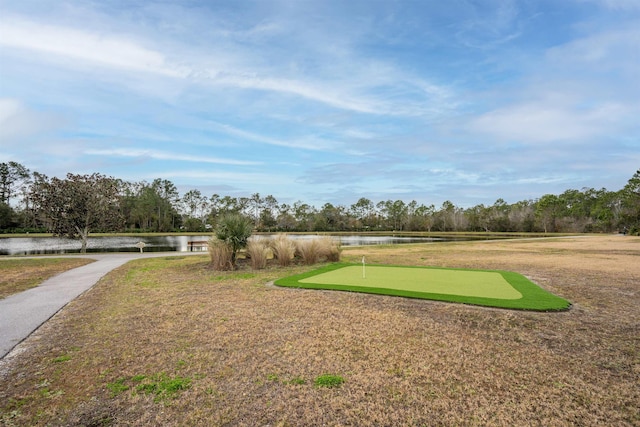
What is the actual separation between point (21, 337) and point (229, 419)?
347 cm

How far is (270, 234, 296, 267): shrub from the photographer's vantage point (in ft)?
35.6

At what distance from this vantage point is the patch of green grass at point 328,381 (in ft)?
9.34

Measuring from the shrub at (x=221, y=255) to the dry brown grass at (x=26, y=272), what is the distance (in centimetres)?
415

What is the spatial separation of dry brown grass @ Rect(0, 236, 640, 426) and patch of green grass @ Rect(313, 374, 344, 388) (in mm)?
68

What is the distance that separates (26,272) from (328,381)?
35.6ft

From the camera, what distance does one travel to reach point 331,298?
20.0 feet

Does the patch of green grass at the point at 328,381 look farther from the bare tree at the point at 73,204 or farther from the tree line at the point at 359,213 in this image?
the tree line at the point at 359,213

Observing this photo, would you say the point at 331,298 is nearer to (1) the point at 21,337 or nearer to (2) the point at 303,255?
(1) the point at 21,337

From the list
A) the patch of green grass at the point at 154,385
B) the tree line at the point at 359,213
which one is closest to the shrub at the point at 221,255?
the patch of green grass at the point at 154,385

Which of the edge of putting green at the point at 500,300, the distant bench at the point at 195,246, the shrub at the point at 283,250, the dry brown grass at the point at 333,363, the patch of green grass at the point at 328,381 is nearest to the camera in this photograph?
the dry brown grass at the point at 333,363

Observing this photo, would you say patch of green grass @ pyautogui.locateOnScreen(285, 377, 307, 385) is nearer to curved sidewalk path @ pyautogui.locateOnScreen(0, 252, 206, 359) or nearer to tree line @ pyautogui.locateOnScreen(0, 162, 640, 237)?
curved sidewalk path @ pyautogui.locateOnScreen(0, 252, 206, 359)

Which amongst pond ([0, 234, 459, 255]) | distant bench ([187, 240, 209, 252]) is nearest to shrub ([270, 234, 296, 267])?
pond ([0, 234, 459, 255])

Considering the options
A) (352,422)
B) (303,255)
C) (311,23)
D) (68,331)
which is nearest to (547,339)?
(352,422)

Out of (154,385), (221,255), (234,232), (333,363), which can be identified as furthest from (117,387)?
(234,232)
